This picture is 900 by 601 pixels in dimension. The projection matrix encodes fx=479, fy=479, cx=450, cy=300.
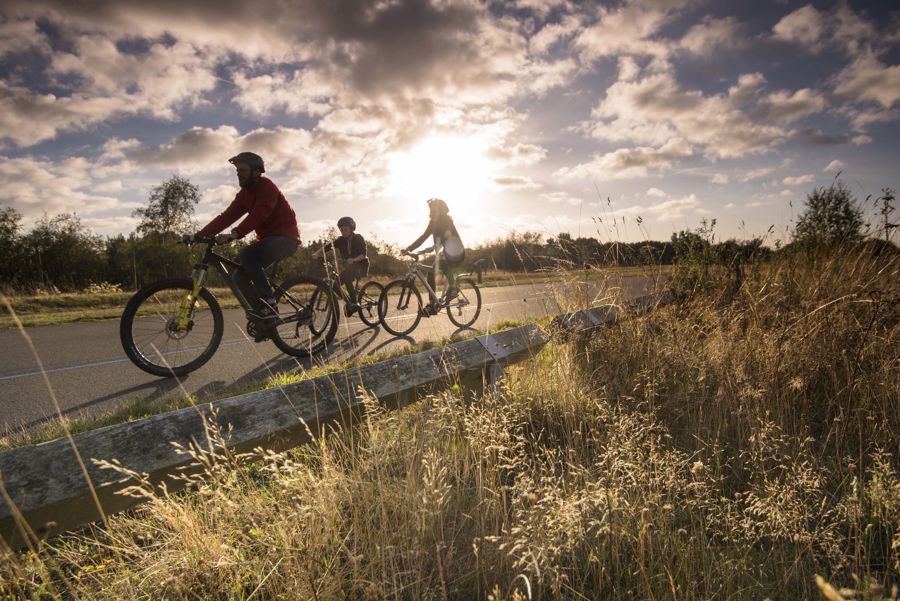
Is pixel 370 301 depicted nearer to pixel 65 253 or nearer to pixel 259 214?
pixel 259 214

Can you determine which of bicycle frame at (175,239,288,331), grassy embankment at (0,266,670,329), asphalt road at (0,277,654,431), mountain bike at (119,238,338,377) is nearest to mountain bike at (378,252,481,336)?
asphalt road at (0,277,654,431)

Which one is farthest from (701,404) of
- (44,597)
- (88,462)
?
(44,597)

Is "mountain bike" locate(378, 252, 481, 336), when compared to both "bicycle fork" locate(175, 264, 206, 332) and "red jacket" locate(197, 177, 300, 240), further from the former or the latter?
"bicycle fork" locate(175, 264, 206, 332)

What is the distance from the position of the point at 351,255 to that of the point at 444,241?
1.68 metres

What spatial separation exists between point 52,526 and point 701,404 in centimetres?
341

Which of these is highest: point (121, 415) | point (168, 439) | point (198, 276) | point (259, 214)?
point (259, 214)

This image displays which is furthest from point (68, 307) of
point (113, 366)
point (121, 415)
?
point (121, 415)

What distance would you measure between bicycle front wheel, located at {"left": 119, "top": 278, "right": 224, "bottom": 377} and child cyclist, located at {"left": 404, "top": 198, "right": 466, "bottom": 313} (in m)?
3.78

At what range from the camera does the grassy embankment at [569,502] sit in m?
1.67

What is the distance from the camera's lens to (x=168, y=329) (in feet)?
17.4

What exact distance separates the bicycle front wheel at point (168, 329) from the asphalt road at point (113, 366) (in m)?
0.19

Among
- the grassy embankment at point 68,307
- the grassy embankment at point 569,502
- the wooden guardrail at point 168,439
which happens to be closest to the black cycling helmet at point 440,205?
the grassy embankment at point 68,307

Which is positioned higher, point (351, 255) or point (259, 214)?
point (259, 214)

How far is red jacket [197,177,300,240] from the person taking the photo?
5742 millimetres
